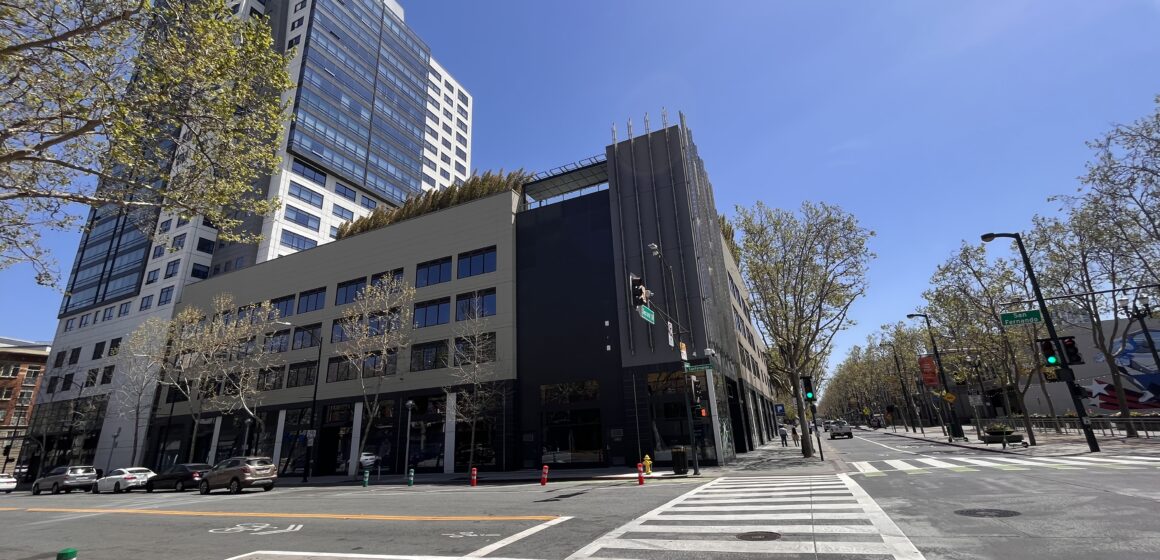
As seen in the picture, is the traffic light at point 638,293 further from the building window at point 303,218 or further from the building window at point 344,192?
the building window at point 344,192

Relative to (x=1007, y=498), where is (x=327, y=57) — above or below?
above

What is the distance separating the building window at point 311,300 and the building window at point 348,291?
1.72 m

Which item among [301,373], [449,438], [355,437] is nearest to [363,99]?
[301,373]

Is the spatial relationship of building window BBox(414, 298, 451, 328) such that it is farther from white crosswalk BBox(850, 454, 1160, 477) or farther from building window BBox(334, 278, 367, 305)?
white crosswalk BBox(850, 454, 1160, 477)

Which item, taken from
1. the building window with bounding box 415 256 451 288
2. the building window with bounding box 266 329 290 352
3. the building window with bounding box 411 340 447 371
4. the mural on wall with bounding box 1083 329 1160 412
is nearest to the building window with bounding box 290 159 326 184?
the building window with bounding box 266 329 290 352

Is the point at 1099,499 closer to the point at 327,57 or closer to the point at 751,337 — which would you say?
the point at 751,337

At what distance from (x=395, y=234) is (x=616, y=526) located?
1423 inches

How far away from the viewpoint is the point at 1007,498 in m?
10.3

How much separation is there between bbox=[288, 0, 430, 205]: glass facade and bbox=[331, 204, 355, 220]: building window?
4313 mm

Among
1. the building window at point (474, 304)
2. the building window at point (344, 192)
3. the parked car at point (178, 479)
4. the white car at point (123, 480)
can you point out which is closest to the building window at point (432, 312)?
the building window at point (474, 304)

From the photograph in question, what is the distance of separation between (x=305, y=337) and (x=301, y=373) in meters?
3.18

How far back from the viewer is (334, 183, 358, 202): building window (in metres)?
63.6

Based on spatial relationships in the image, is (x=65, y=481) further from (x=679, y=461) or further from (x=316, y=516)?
(x=679, y=461)

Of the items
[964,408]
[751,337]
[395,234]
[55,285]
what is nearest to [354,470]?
[395,234]
